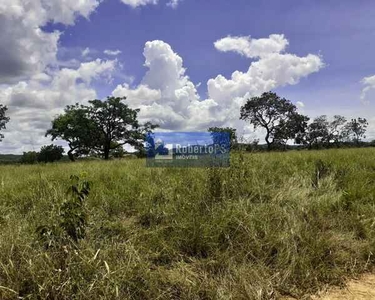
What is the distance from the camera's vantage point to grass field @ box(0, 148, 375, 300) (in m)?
2.67

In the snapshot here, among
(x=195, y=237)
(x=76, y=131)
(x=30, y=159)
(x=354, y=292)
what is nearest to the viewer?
(x=354, y=292)

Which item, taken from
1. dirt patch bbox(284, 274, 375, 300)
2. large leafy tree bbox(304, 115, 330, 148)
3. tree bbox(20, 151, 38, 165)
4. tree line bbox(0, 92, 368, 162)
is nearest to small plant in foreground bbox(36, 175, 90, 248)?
dirt patch bbox(284, 274, 375, 300)

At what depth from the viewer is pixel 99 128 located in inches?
1448

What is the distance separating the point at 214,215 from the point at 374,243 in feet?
6.52

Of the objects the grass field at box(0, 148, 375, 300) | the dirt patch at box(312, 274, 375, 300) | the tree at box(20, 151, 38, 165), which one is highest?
the tree at box(20, 151, 38, 165)

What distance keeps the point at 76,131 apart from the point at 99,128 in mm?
3039

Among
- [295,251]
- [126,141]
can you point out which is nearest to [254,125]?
[126,141]

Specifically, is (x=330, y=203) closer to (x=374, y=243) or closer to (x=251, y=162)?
(x=374, y=243)

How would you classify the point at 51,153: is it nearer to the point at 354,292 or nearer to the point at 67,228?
the point at 67,228

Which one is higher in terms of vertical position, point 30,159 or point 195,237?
point 30,159

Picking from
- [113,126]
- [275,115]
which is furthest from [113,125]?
[275,115]

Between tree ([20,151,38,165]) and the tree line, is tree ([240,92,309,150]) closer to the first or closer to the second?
the tree line

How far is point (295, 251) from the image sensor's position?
330 centimetres

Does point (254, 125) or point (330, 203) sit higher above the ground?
point (254, 125)
